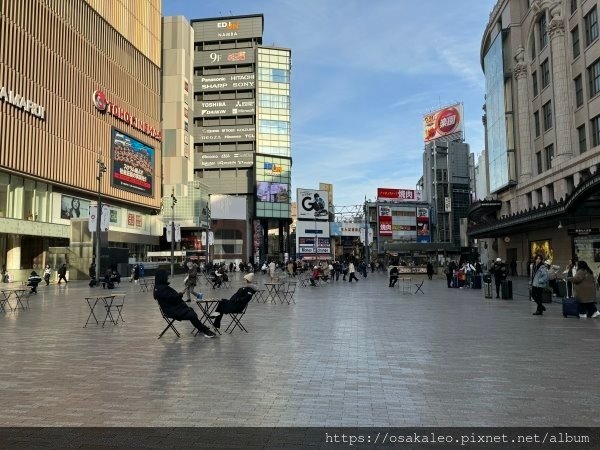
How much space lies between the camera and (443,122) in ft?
337

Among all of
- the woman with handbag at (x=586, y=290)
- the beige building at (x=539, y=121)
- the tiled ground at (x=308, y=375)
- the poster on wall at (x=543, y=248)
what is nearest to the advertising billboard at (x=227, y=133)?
the beige building at (x=539, y=121)

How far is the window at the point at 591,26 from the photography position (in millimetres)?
32797

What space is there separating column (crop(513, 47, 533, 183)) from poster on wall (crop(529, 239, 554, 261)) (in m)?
6.22

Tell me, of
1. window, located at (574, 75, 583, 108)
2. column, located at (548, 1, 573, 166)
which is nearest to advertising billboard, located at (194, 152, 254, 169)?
column, located at (548, 1, 573, 166)

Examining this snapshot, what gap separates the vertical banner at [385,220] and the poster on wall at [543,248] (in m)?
61.6

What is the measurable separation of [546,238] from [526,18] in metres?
20.3

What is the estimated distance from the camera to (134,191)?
2579 inches

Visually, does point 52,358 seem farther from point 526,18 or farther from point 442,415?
point 526,18

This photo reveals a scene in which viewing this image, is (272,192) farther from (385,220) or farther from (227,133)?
(385,220)

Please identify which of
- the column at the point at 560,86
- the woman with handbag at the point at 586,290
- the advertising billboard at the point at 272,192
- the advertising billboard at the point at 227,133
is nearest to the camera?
the woman with handbag at the point at 586,290

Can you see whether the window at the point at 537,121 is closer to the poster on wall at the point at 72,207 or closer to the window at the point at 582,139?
the window at the point at 582,139

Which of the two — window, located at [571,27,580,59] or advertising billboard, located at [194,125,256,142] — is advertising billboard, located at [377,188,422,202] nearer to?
advertising billboard, located at [194,125,256,142]

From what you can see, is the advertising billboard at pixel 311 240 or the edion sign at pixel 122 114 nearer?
the edion sign at pixel 122 114

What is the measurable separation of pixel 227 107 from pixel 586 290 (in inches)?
4022
